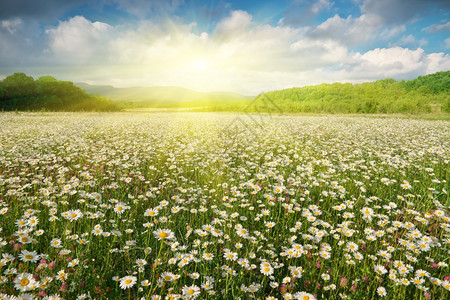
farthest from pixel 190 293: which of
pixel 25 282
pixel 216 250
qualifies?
pixel 25 282

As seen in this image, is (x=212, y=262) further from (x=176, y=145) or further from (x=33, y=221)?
(x=176, y=145)

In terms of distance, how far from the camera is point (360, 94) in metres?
86.9

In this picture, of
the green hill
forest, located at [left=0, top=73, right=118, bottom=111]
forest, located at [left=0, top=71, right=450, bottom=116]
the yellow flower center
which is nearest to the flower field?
the yellow flower center

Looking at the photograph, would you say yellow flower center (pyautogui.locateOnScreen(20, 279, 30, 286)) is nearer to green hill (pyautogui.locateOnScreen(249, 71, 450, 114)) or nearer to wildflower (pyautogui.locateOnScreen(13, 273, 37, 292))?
wildflower (pyautogui.locateOnScreen(13, 273, 37, 292))

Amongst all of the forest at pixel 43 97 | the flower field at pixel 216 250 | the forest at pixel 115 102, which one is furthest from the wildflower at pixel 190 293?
the forest at pixel 43 97

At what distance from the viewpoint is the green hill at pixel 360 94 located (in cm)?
6038

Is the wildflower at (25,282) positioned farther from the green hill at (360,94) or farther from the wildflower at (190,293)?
the green hill at (360,94)

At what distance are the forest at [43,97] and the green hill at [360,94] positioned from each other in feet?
142

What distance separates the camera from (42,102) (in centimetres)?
4856

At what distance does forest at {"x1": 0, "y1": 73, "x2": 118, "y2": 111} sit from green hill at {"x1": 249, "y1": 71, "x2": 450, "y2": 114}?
43.4 m

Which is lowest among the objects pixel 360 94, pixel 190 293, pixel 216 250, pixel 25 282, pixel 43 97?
pixel 216 250

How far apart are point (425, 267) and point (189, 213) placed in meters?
3.67

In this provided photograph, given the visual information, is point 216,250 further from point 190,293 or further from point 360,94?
point 360,94

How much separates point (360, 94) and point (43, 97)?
10039 centimetres
